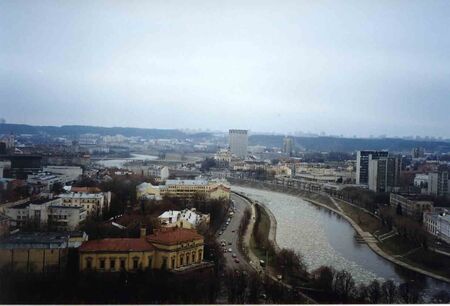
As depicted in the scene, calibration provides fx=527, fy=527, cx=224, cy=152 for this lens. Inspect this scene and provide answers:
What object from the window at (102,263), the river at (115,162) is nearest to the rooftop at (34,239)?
the window at (102,263)

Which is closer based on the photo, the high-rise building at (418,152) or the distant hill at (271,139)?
the distant hill at (271,139)

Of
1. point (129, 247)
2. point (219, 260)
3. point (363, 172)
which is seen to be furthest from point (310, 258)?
point (363, 172)

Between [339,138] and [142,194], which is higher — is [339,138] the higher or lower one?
the higher one

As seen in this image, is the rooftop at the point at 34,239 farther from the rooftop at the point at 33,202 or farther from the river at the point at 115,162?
the river at the point at 115,162

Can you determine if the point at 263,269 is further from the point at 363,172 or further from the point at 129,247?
the point at 363,172

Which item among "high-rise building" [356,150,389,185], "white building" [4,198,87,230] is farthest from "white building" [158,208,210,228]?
"high-rise building" [356,150,389,185]

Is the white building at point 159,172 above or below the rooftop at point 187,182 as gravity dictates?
above

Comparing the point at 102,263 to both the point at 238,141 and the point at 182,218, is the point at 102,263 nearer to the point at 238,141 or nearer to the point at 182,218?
the point at 182,218
